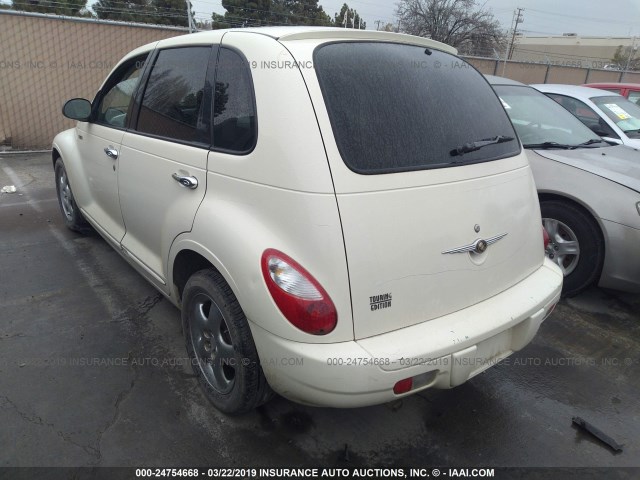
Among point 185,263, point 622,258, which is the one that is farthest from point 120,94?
point 622,258

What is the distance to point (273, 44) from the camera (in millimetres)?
2020

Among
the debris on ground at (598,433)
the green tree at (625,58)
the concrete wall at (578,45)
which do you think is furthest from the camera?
the concrete wall at (578,45)

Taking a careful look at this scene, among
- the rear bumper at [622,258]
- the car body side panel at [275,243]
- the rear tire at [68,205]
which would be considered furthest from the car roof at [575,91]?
the rear tire at [68,205]

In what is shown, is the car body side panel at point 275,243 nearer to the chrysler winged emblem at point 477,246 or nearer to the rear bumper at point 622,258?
the chrysler winged emblem at point 477,246

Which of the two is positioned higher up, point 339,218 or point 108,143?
point 339,218

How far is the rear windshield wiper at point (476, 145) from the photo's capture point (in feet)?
7.04

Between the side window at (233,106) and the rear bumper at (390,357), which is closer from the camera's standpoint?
the rear bumper at (390,357)

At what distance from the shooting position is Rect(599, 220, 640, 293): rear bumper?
10.8ft

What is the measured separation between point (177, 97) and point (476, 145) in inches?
65.6

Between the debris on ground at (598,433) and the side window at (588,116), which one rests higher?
the side window at (588,116)

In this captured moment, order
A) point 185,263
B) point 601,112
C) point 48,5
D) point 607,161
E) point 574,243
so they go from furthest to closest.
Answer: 1. point 48,5
2. point 601,112
3. point 607,161
4. point 574,243
5. point 185,263

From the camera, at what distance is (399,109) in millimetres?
2047

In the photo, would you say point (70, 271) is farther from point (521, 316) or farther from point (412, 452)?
point (521, 316)

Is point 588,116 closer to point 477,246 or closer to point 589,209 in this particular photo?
point 589,209
